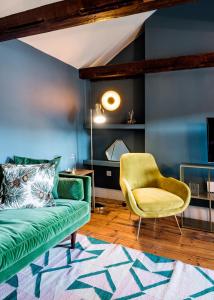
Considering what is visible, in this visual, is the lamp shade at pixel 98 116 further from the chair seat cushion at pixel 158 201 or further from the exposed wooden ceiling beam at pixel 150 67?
the chair seat cushion at pixel 158 201

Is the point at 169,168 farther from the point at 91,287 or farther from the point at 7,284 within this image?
the point at 7,284

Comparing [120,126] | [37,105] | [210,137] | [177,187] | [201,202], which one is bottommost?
[201,202]

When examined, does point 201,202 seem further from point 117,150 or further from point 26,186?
point 26,186

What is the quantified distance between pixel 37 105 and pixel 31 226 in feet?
5.49

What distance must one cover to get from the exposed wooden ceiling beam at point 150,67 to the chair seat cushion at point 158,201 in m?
1.66

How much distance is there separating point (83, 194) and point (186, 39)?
94.8 inches

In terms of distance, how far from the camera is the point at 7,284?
1.77 metres

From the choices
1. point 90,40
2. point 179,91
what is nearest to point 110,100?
point 90,40

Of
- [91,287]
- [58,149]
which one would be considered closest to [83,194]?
[91,287]

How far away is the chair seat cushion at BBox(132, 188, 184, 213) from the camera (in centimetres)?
239

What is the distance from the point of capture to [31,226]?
1.73 m

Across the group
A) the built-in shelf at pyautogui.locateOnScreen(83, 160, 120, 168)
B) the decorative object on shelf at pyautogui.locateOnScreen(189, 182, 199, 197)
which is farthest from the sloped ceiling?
the decorative object on shelf at pyautogui.locateOnScreen(189, 182, 199, 197)

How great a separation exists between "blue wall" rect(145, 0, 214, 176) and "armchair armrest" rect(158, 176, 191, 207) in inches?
16.3

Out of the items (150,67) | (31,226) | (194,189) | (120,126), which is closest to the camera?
(31,226)
